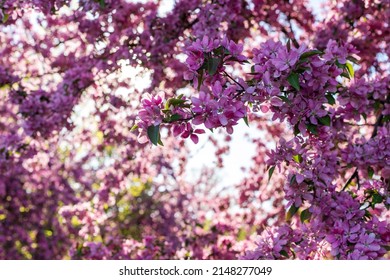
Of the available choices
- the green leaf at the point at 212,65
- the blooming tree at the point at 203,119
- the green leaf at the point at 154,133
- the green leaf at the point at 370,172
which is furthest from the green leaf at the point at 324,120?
the green leaf at the point at 370,172

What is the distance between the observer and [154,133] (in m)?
2.58

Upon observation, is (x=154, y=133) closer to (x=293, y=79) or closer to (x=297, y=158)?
(x=293, y=79)

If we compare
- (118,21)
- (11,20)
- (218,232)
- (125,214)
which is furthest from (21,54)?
(125,214)

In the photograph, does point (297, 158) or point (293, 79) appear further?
point (297, 158)

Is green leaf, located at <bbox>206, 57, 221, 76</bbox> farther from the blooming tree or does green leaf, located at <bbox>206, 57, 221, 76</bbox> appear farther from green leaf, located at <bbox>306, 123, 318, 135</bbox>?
green leaf, located at <bbox>306, 123, 318, 135</bbox>

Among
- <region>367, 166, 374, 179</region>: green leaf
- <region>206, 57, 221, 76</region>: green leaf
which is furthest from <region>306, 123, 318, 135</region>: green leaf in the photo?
<region>367, 166, 374, 179</region>: green leaf

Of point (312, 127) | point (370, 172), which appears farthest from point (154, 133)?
point (370, 172)

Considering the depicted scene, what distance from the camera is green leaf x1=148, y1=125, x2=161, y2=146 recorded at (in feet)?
8.41

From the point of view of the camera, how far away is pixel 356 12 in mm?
5277

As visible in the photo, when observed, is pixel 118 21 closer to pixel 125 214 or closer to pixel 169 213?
pixel 169 213

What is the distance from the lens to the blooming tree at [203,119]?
8.95ft

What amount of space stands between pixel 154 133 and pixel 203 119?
24 cm

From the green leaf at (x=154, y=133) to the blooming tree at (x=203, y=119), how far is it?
1 cm

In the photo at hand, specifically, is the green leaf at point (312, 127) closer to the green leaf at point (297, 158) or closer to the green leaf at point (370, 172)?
the green leaf at point (297, 158)
